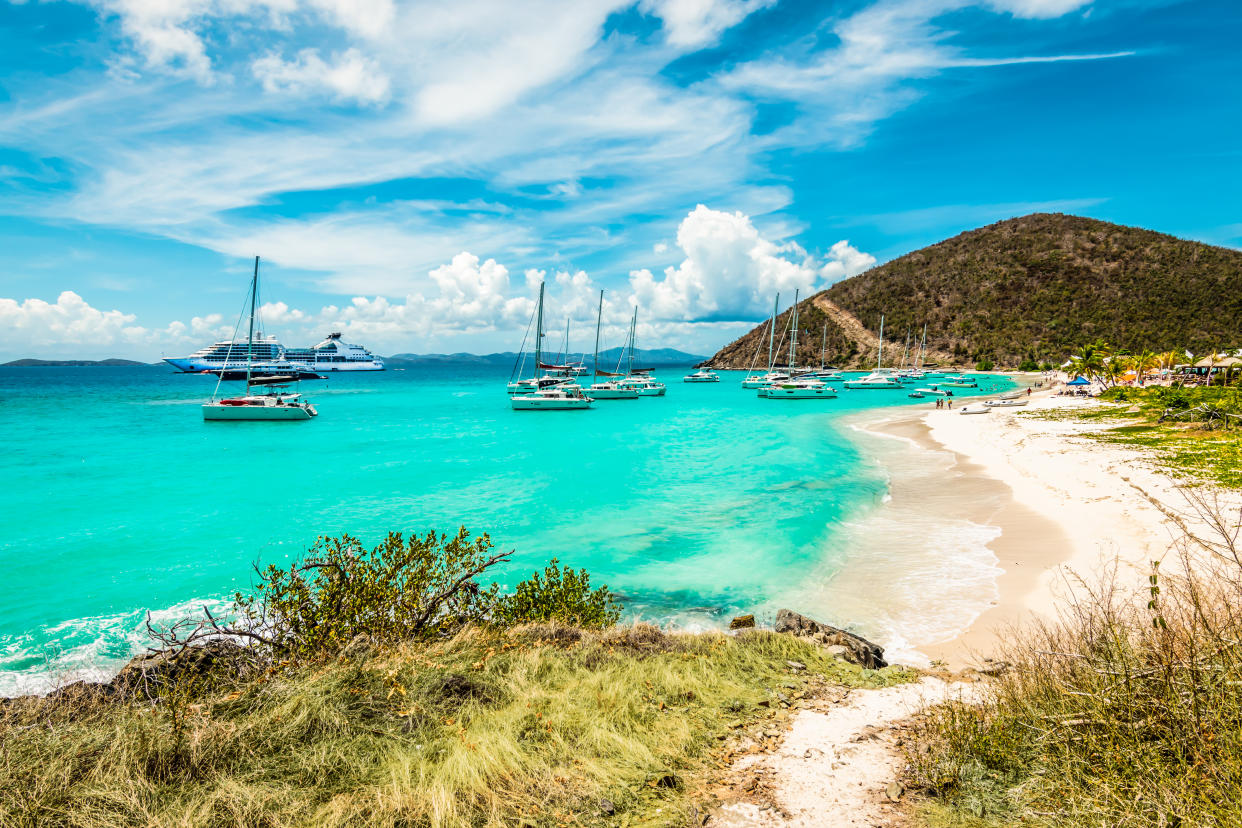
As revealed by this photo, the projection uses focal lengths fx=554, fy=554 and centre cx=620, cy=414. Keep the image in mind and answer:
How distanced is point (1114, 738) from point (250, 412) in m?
55.7

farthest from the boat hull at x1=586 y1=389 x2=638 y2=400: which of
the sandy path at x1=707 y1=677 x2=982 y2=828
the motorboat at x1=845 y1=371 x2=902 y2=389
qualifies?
the sandy path at x1=707 y1=677 x2=982 y2=828

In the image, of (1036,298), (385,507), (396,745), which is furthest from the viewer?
(1036,298)

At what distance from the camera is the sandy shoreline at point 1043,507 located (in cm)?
1090

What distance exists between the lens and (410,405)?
7100 cm

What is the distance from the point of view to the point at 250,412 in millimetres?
47156

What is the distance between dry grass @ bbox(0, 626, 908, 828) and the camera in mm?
3908

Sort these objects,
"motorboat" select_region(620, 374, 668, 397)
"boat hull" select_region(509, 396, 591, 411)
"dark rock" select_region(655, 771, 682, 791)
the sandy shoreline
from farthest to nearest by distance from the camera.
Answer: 1. "motorboat" select_region(620, 374, 668, 397)
2. "boat hull" select_region(509, 396, 591, 411)
3. the sandy shoreline
4. "dark rock" select_region(655, 771, 682, 791)

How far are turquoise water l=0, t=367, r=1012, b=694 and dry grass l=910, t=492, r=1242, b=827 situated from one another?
735 centimetres

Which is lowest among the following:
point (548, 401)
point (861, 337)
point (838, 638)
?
point (838, 638)

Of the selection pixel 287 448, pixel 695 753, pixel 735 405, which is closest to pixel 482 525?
pixel 695 753

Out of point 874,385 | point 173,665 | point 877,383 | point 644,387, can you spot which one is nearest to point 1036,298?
point 877,383

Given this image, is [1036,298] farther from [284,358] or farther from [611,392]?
[284,358]

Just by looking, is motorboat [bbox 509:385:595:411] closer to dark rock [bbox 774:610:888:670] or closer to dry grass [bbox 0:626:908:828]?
dark rock [bbox 774:610:888:670]

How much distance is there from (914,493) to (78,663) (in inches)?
975
